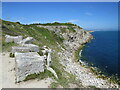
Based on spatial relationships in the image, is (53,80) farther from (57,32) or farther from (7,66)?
(57,32)

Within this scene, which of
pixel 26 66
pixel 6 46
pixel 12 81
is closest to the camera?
pixel 12 81

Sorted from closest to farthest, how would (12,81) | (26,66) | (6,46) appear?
(12,81) < (26,66) < (6,46)

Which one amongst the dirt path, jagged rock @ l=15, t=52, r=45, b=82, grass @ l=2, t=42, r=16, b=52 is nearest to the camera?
the dirt path

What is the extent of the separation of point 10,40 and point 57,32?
138 feet

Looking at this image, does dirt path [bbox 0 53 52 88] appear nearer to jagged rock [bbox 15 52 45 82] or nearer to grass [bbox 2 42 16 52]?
jagged rock [bbox 15 52 45 82]

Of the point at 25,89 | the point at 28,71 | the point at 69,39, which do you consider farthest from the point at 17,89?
the point at 69,39

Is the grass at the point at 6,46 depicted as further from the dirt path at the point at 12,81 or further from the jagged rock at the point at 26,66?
the jagged rock at the point at 26,66

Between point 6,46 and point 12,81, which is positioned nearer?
point 12,81

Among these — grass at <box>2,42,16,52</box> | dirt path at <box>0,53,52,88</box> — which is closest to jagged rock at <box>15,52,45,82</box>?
dirt path at <box>0,53,52,88</box>

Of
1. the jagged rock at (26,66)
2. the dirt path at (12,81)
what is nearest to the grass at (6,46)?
the dirt path at (12,81)

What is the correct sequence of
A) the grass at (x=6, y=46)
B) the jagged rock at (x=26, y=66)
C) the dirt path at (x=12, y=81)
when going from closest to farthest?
1. the dirt path at (x=12, y=81)
2. the jagged rock at (x=26, y=66)
3. the grass at (x=6, y=46)

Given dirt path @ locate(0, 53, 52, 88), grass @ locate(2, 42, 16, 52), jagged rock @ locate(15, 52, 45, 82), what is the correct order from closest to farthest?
1. dirt path @ locate(0, 53, 52, 88)
2. jagged rock @ locate(15, 52, 45, 82)
3. grass @ locate(2, 42, 16, 52)

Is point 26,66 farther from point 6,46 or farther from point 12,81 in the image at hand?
point 6,46

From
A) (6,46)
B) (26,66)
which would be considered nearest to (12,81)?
(26,66)
